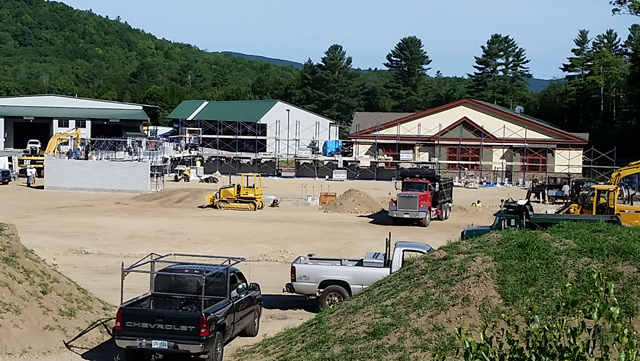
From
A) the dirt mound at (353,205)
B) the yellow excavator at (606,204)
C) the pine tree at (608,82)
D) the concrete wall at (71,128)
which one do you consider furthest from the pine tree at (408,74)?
the yellow excavator at (606,204)

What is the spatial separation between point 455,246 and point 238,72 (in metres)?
169

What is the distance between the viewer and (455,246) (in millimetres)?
13883

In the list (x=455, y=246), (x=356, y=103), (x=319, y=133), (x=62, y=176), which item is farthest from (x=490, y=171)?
(x=455, y=246)

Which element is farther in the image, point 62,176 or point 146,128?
point 146,128

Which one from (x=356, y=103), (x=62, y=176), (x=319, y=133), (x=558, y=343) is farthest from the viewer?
(x=356, y=103)

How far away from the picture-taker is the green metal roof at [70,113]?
8375 centimetres

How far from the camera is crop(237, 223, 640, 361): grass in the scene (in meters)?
11.0

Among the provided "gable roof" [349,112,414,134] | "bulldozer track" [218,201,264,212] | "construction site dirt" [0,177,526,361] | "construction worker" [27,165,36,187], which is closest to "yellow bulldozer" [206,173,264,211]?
"bulldozer track" [218,201,264,212]

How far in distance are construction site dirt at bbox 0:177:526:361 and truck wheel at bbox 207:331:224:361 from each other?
118cm

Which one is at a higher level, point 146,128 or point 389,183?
point 146,128

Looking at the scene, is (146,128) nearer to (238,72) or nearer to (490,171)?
(490,171)

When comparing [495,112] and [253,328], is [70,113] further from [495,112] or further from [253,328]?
[253,328]

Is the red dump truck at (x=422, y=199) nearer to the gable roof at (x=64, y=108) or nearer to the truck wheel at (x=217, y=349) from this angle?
the truck wheel at (x=217, y=349)

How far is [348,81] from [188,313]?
109553 millimetres
